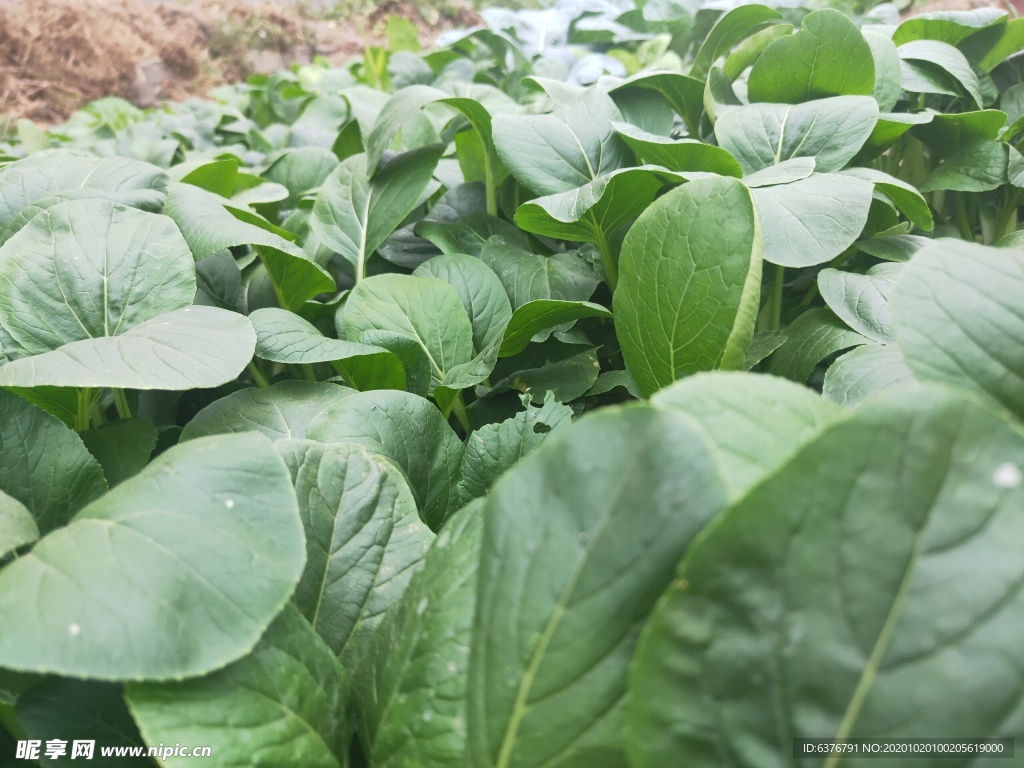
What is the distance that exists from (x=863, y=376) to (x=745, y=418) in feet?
0.70

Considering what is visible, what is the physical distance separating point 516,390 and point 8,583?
0.41 meters

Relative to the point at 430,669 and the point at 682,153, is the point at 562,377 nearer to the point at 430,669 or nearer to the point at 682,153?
the point at 682,153

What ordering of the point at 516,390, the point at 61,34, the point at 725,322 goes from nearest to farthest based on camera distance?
the point at 725,322, the point at 516,390, the point at 61,34

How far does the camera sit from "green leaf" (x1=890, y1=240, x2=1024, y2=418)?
0.30m

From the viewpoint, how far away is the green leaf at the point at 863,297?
1.69ft

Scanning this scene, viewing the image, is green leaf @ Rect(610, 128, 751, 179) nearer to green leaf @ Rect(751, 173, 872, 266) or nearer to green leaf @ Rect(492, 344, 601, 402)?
green leaf @ Rect(751, 173, 872, 266)

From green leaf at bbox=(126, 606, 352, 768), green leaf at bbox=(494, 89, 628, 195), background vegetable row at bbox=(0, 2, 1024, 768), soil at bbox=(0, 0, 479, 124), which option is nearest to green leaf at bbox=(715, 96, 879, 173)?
background vegetable row at bbox=(0, 2, 1024, 768)

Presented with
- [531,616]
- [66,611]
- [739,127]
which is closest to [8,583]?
[66,611]

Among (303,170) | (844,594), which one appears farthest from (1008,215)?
(303,170)

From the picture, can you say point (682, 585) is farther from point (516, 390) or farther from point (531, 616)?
point (516, 390)

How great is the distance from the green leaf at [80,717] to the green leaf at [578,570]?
0.20 m

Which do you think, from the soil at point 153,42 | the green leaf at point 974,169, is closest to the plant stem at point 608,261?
the green leaf at point 974,169

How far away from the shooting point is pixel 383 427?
49 centimetres

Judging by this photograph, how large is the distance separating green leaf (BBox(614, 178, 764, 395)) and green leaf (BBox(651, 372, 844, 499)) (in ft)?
0.45
